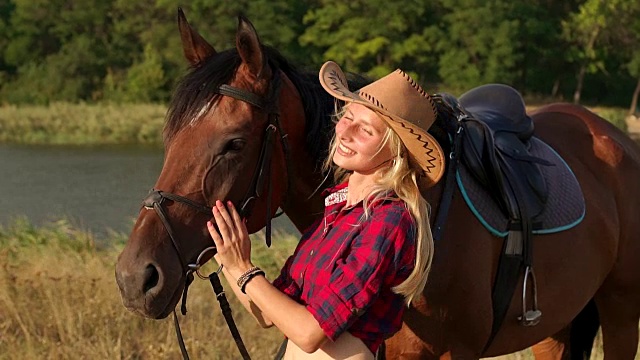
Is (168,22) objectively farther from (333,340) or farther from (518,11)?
(333,340)

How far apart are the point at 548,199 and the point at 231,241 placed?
1508 millimetres

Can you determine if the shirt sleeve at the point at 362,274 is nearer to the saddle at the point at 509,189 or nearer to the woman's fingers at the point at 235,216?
the woman's fingers at the point at 235,216

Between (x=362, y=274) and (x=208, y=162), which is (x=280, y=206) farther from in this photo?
(x=362, y=274)

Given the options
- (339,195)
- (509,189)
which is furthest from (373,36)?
(339,195)

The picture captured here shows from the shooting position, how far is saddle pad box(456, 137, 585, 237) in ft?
9.00

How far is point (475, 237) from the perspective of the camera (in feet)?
8.84

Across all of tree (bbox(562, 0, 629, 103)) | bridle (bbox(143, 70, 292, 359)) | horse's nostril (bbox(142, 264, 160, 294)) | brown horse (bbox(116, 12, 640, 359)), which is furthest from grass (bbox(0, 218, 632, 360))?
tree (bbox(562, 0, 629, 103))

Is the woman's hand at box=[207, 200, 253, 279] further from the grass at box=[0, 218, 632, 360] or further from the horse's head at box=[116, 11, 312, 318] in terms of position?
the grass at box=[0, 218, 632, 360]

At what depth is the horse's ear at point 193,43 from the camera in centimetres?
260

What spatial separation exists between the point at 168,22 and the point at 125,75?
4716 mm

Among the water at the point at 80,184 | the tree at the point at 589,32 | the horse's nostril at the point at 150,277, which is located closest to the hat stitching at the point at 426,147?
the horse's nostril at the point at 150,277

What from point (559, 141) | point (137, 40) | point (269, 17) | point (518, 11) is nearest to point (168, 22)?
point (137, 40)

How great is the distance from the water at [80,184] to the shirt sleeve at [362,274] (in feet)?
26.0

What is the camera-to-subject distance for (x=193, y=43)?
2.62 meters
